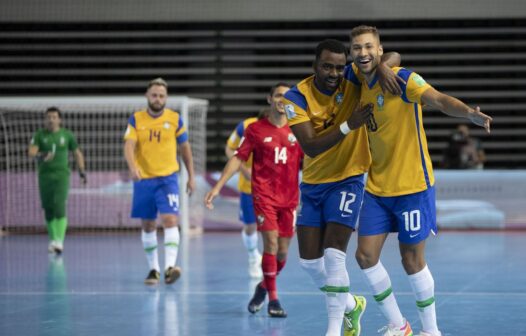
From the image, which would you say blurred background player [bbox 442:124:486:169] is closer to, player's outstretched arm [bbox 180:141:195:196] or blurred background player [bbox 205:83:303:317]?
player's outstretched arm [bbox 180:141:195:196]

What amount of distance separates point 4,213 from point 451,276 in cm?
1024

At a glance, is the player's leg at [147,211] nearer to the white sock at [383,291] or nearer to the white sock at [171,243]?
the white sock at [171,243]

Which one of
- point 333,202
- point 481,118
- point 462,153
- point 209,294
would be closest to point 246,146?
point 209,294

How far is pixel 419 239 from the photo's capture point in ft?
19.4

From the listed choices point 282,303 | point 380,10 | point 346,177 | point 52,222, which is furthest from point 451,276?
point 380,10

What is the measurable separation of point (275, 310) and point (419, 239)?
Answer: 6.97 ft

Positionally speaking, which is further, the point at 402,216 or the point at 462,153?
the point at 462,153

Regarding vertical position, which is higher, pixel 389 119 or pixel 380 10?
pixel 380 10

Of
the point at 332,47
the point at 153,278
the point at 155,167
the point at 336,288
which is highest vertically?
the point at 332,47

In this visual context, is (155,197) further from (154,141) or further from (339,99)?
(339,99)

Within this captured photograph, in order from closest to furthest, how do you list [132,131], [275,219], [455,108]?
[455,108] < [275,219] < [132,131]

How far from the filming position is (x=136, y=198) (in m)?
10.2

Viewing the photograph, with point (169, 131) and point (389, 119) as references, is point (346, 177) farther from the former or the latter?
point (169, 131)

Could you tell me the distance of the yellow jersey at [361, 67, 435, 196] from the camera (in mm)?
5852
